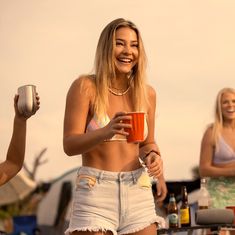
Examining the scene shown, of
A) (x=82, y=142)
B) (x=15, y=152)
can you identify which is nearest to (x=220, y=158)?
(x=82, y=142)

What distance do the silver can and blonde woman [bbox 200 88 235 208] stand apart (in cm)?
336

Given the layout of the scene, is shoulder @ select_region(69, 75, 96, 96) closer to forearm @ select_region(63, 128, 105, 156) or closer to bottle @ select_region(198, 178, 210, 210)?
forearm @ select_region(63, 128, 105, 156)

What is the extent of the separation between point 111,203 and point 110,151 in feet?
0.92

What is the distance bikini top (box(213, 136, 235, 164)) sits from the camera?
762 centimetres

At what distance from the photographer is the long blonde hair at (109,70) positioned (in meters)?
4.98

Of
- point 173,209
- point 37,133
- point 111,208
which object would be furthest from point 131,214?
point 37,133

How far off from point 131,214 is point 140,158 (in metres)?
0.35

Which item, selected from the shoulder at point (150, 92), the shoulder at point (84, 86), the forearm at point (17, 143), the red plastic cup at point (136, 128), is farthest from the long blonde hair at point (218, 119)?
the forearm at point (17, 143)

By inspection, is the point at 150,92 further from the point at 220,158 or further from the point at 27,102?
the point at 220,158

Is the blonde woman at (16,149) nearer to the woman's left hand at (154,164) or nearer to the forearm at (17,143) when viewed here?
the forearm at (17,143)

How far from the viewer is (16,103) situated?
4547 millimetres

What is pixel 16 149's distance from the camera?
457cm

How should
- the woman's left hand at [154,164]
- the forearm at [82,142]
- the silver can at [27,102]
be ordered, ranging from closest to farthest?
the silver can at [27,102] → the forearm at [82,142] → the woman's left hand at [154,164]

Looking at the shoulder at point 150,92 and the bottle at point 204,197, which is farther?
Result: the bottle at point 204,197
